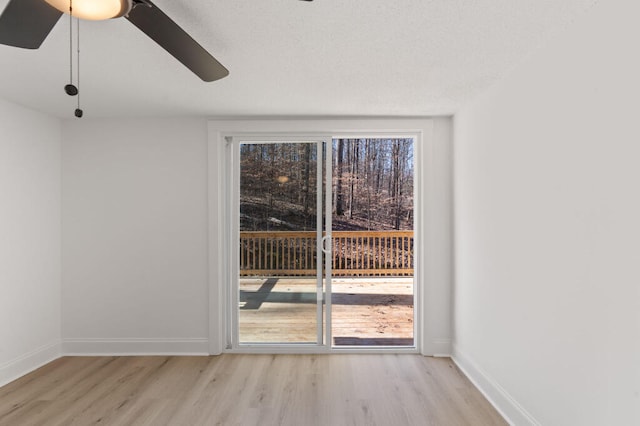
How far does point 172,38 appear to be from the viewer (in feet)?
4.65

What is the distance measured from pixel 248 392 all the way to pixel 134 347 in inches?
55.4

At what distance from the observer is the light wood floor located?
2252mm

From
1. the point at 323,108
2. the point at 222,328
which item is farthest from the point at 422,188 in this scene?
the point at 222,328

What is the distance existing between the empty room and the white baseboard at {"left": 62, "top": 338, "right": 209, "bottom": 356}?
0.02 m

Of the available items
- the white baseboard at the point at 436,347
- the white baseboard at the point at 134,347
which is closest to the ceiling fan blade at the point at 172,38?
the white baseboard at the point at 134,347

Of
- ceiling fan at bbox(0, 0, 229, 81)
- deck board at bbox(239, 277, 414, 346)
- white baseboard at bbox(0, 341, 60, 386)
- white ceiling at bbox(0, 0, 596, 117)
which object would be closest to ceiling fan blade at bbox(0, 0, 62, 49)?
ceiling fan at bbox(0, 0, 229, 81)

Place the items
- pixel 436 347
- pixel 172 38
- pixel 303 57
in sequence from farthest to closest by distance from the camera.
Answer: pixel 436 347, pixel 303 57, pixel 172 38

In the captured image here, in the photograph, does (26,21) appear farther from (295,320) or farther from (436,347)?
(436,347)

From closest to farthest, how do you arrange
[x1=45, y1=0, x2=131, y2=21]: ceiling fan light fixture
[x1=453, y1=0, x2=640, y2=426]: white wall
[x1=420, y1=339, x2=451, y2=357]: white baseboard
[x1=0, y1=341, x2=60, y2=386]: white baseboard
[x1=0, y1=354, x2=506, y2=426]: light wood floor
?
[x1=45, y1=0, x2=131, y2=21]: ceiling fan light fixture < [x1=453, y1=0, x2=640, y2=426]: white wall < [x1=0, y1=354, x2=506, y2=426]: light wood floor < [x1=0, y1=341, x2=60, y2=386]: white baseboard < [x1=420, y1=339, x2=451, y2=357]: white baseboard

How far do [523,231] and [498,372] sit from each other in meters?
1.04

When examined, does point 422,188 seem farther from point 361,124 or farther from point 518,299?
point 518,299

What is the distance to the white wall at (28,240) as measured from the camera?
2768mm

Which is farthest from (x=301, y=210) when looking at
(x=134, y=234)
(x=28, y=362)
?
(x=28, y=362)

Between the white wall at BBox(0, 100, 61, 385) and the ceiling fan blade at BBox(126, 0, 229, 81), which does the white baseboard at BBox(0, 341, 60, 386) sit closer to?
the white wall at BBox(0, 100, 61, 385)
